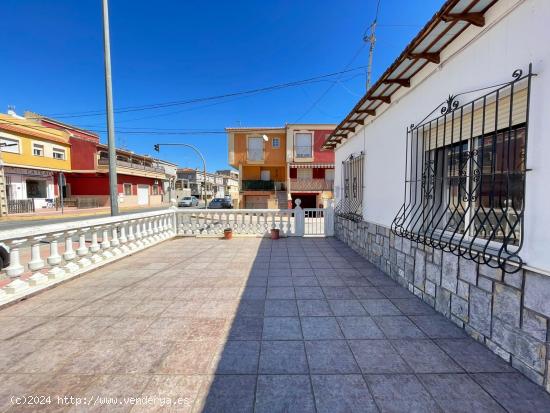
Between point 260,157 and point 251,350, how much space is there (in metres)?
19.9

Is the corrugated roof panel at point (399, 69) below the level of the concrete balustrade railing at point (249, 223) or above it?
above

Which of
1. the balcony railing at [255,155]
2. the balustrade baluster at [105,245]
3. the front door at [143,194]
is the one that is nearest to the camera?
the balustrade baluster at [105,245]

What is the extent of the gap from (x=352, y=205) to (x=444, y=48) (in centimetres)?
410

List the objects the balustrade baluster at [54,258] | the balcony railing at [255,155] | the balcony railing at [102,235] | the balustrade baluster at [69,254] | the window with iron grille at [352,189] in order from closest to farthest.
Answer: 1. the balcony railing at [102,235]
2. the balustrade baluster at [54,258]
3. the balustrade baluster at [69,254]
4. the window with iron grille at [352,189]
5. the balcony railing at [255,155]

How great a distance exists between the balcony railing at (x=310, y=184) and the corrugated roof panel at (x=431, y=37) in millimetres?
17325

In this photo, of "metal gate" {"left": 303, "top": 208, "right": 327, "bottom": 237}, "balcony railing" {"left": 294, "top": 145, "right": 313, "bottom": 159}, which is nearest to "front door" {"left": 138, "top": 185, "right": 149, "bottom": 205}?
"balcony railing" {"left": 294, "top": 145, "right": 313, "bottom": 159}

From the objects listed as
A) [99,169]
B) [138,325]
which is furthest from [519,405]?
[99,169]

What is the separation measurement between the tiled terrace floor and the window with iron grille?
2408mm

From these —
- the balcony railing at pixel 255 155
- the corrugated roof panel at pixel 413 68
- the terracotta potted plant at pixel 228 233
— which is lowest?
the terracotta potted plant at pixel 228 233

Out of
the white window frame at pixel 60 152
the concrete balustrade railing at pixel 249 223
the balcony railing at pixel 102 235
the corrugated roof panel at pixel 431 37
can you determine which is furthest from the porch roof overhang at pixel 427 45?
the white window frame at pixel 60 152

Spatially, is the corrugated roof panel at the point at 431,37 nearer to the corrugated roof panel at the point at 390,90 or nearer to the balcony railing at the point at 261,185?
the corrugated roof panel at the point at 390,90

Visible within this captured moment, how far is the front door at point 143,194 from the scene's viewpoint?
28.1 metres

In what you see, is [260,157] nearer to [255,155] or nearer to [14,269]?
[255,155]

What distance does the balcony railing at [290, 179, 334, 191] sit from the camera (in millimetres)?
20094
